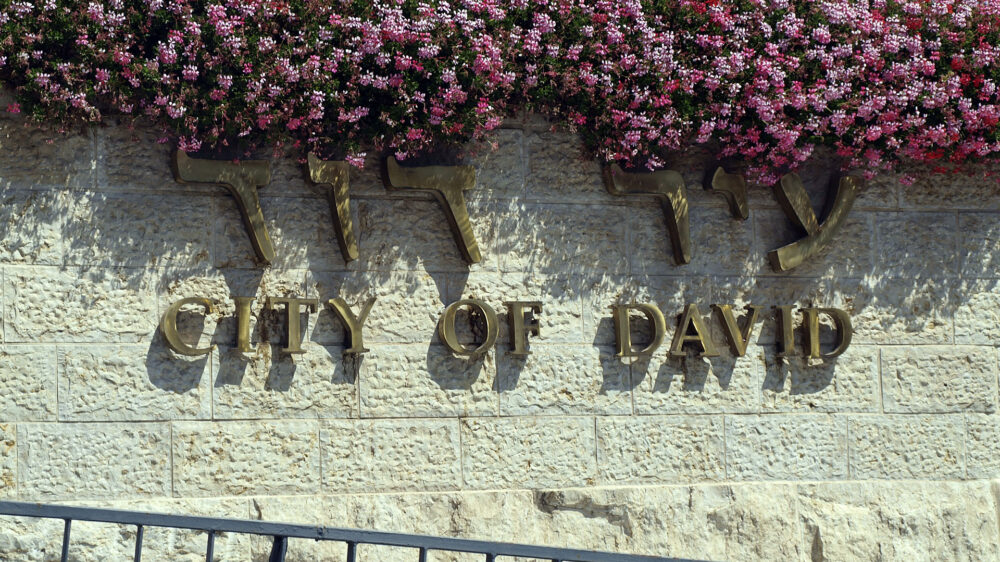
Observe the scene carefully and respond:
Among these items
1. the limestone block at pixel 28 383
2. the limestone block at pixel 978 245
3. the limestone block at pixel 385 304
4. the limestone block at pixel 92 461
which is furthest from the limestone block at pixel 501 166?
the limestone block at pixel 978 245

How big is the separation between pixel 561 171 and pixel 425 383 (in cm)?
135

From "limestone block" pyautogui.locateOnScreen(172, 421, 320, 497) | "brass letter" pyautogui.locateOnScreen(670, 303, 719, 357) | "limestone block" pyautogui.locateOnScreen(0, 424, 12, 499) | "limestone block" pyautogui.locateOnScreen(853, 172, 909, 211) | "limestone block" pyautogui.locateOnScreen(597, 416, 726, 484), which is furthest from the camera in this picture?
"limestone block" pyautogui.locateOnScreen(853, 172, 909, 211)

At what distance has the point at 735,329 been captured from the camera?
6.73 meters

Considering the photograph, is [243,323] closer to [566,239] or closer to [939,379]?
[566,239]

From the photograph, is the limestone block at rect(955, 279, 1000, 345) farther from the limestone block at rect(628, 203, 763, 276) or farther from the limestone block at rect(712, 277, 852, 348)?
the limestone block at rect(628, 203, 763, 276)

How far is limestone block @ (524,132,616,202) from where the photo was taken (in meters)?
6.67

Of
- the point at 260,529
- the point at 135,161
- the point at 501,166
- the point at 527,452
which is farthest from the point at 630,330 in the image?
the point at 260,529

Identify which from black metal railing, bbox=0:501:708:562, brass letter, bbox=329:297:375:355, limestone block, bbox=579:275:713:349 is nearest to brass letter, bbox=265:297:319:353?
brass letter, bbox=329:297:375:355

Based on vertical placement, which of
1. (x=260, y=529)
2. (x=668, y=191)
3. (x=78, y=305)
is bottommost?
(x=260, y=529)

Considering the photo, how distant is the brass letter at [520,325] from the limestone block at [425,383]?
141 millimetres

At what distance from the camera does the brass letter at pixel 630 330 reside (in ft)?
21.5

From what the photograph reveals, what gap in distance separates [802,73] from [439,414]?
2.72m

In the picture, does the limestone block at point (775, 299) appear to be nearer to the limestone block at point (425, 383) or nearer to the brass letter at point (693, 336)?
the brass letter at point (693, 336)

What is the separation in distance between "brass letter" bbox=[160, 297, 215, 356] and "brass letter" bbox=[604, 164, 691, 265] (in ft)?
7.27
